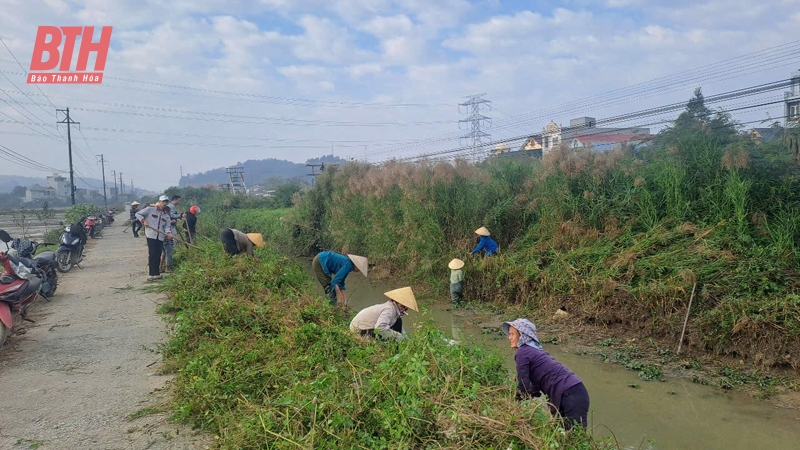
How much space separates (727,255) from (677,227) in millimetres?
1160

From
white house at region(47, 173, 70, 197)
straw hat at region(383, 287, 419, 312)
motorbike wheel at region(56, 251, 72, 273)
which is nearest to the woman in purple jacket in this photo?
straw hat at region(383, 287, 419, 312)

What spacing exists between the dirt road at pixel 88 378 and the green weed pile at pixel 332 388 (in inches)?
10.7

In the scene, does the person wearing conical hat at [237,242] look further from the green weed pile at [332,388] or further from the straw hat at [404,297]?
the straw hat at [404,297]

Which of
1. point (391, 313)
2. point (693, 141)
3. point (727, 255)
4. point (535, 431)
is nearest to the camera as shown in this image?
point (535, 431)

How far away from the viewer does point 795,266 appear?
6.89 meters

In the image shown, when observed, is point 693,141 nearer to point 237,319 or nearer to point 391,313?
point 391,313

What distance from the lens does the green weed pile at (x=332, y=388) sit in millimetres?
2725

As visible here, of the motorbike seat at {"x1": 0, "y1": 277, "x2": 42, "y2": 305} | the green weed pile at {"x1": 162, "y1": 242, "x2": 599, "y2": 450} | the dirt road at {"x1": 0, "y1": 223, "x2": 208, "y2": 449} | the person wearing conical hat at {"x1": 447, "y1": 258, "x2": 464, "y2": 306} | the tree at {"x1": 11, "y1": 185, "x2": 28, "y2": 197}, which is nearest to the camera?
the green weed pile at {"x1": 162, "y1": 242, "x2": 599, "y2": 450}

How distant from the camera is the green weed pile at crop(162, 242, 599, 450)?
2.72 m

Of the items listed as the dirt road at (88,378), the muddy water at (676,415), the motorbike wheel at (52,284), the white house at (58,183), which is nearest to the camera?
the dirt road at (88,378)

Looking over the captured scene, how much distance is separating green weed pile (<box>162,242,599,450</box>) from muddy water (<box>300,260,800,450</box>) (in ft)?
2.56

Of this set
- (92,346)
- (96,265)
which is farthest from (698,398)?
(96,265)

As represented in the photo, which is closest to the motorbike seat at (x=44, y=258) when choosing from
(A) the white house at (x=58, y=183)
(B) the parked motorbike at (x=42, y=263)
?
(B) the parked motorbike at (x=42, y=263)

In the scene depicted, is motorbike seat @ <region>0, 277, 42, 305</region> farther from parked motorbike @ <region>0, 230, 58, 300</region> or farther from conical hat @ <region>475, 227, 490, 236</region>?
conical hat @ <region>475, 227, 490, 236</region>
